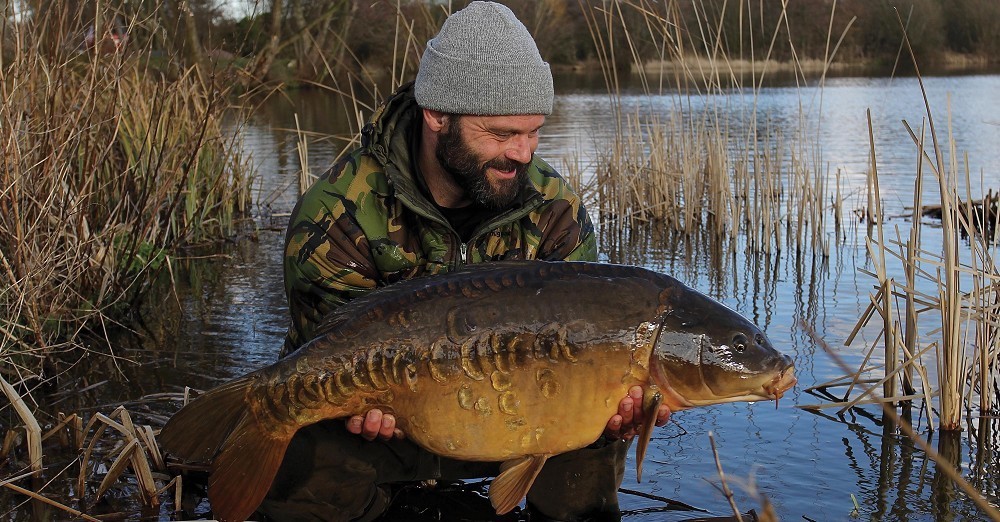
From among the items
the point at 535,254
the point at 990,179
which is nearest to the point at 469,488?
the point at 535,254

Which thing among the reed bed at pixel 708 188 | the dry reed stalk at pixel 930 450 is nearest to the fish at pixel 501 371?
the dry reed stalk at pixel 930 450

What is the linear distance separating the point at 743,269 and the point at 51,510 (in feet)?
16.2

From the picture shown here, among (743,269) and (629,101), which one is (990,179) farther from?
(629,101)

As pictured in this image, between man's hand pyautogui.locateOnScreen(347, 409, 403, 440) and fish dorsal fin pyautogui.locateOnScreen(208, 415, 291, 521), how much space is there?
0.72 ft

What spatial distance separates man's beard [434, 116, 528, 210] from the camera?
314 cm

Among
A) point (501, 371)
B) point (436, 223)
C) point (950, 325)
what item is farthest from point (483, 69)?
point (950, 325)

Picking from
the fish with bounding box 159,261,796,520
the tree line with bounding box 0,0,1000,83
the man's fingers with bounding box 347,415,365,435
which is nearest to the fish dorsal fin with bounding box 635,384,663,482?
the fish with bounding box 159,261,796,520

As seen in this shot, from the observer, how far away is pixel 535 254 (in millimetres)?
3336

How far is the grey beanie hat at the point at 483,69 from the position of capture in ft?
10.4

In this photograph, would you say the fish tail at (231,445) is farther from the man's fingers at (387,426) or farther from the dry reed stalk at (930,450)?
the dry reed stalk at (930,450)

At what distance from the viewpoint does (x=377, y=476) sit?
3.10 meters

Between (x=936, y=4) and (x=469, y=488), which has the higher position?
(x=936, y=4)

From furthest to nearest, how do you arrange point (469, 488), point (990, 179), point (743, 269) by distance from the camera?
point (990, 179) < point (743, 269) < point (469, 488)

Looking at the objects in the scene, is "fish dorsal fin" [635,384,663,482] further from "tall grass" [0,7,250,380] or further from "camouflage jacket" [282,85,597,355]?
"tall grass" [0,7,250,380]
